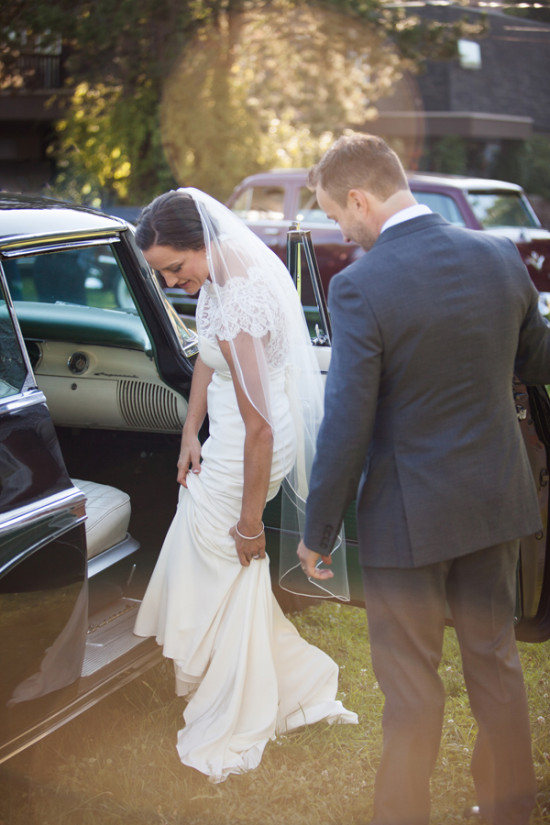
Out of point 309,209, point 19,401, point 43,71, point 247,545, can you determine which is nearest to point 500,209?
point 309,209

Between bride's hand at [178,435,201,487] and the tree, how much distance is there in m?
13.1

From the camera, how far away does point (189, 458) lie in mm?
3021

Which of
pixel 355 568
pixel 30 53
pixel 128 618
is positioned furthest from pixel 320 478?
pixel 30 53

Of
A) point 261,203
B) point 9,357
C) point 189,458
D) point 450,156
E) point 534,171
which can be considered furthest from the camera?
point 534,171

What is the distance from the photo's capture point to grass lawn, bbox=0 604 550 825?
2.66 metres

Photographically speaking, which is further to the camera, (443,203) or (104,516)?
(443,203)

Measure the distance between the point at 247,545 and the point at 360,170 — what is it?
125 cm

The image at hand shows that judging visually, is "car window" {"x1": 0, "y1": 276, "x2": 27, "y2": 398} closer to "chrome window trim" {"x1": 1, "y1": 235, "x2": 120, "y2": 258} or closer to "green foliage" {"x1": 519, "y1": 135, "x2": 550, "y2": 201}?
"chrome window trim" {"x1": 1, "y1": 235, "x2": 120, "y2": 258}

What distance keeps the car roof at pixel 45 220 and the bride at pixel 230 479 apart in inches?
12.4

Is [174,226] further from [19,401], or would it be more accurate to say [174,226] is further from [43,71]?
[43,71]

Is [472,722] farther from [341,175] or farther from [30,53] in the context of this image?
[30,53]

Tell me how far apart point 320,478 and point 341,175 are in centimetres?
75

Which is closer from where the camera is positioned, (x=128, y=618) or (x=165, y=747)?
(x=165, y=747)

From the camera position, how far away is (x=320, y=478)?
215cm
